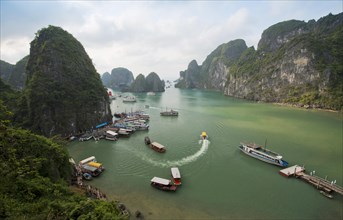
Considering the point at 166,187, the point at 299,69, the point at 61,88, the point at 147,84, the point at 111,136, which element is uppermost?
the point at 299,69

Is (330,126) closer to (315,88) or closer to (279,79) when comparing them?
(315,88)

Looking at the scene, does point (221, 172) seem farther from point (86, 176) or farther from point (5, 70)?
point (5, 70)

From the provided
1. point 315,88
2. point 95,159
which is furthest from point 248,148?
point 315,88

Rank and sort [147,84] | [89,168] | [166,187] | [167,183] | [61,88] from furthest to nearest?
[147,84]
[61,88]
[89,168]
[167,183]
[166,187]

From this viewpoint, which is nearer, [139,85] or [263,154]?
[263,154]

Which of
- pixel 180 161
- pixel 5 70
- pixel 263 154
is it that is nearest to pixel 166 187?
pixel 180 161

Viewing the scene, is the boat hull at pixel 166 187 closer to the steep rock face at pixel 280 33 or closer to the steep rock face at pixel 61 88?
the steep rock face at pixel 61 88

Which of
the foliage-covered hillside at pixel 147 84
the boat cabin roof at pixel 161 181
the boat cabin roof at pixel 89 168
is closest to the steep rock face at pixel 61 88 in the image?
the boat cabin roof at pixel 89 168
